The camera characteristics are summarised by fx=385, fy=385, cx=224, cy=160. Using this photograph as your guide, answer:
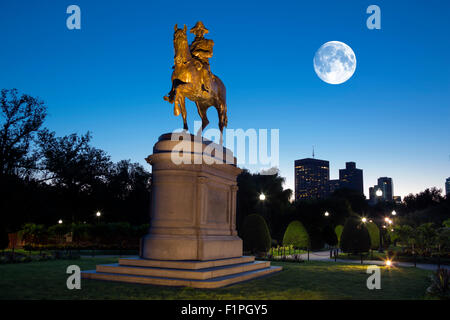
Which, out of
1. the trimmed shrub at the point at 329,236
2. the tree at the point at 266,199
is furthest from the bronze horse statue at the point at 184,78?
the trimmed shrub at the point at 329,236

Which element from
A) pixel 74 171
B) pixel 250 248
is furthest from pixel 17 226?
pixel 250 248

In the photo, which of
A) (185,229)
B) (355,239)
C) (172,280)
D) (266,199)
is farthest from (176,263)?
(266,199)

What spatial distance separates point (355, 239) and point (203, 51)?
22.3 m

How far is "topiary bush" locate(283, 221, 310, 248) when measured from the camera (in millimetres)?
40094

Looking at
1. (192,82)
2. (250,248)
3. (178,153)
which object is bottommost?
(250,248)

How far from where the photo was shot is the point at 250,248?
87.8 ft

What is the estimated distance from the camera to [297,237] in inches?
1588

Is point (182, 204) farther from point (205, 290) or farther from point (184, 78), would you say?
point (184, 78)

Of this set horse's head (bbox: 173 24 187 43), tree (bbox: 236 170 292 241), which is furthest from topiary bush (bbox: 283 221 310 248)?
horse's head (bbox: 173 24 187 43)

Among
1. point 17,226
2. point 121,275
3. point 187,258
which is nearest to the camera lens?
point 121,275

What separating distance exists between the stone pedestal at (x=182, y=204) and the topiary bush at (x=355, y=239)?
20379 millimetres

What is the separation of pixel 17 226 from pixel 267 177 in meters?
30.4
